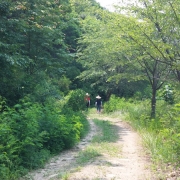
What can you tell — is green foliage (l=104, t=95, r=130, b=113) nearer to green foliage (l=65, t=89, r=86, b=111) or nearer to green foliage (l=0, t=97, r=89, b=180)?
green foliage (l=65, t=89, r=86, b=111)

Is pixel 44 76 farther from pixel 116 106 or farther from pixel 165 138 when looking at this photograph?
pixel 116 106

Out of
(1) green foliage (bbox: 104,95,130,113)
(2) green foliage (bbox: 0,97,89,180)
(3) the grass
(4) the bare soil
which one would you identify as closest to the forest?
(2) green foliage (bbox: 0,97,89,180)

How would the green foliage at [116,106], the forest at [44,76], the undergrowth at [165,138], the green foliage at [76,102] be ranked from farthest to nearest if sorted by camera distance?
the green foliage at [116,106] < the green foliage at [76,102] < the forest at [44,76] < the undergrowth at [165,138]

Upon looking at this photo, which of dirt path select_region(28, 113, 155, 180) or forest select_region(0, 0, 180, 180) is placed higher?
forest select_region(0, 0, 180, 180)

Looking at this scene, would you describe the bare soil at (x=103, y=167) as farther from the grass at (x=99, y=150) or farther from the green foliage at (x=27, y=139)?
the green foliage at (x=27, y=139)

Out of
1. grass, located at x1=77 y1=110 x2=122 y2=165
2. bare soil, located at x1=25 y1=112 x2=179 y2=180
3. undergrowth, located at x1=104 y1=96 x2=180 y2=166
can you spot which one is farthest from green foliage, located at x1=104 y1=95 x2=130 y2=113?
bare soil, located at x1=25 y1=112 x2=179 y2=180

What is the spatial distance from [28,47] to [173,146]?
965 centimetres

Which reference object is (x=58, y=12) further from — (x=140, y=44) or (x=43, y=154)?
(x=43, y=154)

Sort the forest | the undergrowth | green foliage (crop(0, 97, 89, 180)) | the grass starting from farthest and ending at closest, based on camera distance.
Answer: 1. the grass
2. the forest
3. the undergrowth
4. green foliage (crop(0, 97, 89, 180))

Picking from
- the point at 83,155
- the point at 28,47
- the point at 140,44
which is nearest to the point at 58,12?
the point at 28,47

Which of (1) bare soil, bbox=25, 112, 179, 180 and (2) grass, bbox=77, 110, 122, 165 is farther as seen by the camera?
(2) grass, bbox=77, 110, 122, 165

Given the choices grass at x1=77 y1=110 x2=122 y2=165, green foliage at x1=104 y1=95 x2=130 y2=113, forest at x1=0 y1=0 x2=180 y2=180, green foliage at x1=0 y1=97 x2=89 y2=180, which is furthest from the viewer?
green foliage at x1=104 y1=95 x2=130 y2=113

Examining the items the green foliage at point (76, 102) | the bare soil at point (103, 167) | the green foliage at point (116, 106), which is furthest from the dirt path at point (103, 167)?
the green foliage at point (116, 106)

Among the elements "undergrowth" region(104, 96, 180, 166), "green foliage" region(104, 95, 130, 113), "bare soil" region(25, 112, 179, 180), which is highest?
"green foliage" region(104, 95, 130, 113)
